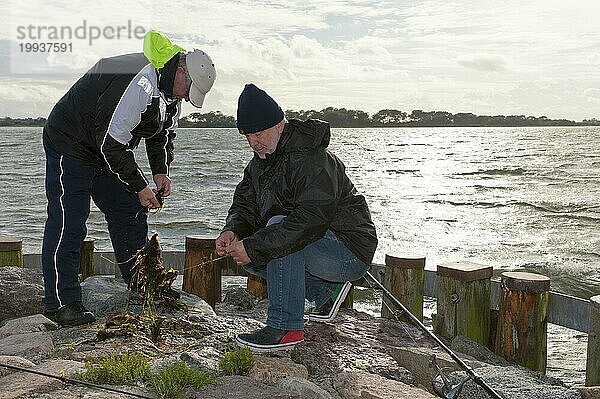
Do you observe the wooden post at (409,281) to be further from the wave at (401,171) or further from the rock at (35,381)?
the wave at (401,171)

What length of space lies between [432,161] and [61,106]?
52.5 metres

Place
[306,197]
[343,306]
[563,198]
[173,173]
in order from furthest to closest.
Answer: [173,173]
[563,198]
[343,306]
[306,197]

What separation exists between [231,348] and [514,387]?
1.72 meters

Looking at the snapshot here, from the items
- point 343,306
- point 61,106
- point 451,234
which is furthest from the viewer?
point 451,234

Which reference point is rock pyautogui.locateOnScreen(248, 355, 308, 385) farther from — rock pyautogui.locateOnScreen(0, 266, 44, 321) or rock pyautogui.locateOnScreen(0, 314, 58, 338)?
rock pyautogui.locateOnScreen(0, 266, 44, 321)

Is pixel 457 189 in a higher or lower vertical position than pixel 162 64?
lower

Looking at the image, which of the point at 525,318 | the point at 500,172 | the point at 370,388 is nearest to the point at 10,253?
the point at 370,388

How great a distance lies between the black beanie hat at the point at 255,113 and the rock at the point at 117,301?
155 centimetres

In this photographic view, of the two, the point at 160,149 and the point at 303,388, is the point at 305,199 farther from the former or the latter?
the point at 160,149

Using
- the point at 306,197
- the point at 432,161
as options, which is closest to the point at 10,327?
the point at 306,197

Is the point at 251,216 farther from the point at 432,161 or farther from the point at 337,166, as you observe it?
the point at 432,161

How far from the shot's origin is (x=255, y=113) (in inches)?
181

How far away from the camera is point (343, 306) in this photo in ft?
21.4

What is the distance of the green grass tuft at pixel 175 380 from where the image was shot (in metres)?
3.74
